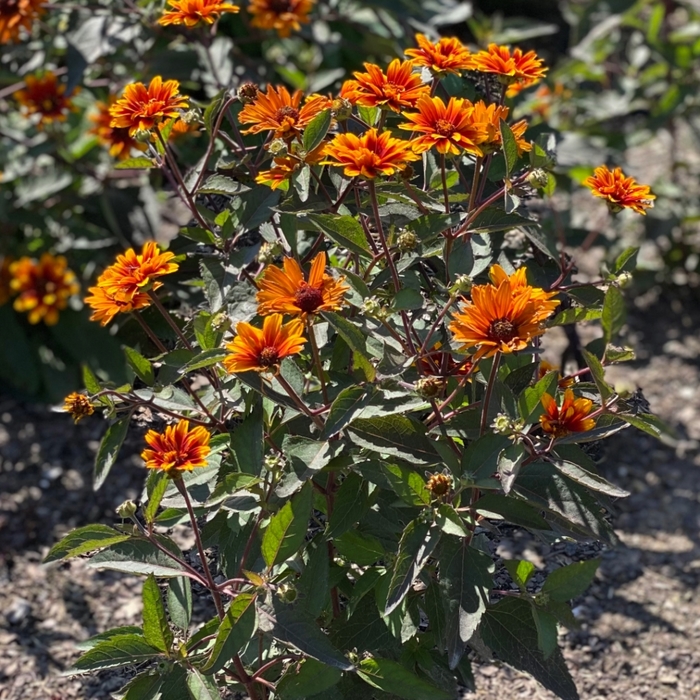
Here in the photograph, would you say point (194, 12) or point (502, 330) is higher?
point (194, 12)

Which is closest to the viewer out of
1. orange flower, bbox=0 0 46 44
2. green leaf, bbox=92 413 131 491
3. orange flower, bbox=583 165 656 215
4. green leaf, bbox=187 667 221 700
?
green leaf, bbox=187 667 221 700

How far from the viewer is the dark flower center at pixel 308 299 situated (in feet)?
3.87

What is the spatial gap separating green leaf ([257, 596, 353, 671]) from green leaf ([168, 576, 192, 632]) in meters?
0.17

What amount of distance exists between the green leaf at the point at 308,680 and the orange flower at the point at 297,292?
0.49 metres

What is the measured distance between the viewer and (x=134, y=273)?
1.34 meters

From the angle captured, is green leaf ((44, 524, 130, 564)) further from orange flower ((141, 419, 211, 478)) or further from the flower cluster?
the flower cluster

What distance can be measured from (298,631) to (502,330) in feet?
1.56

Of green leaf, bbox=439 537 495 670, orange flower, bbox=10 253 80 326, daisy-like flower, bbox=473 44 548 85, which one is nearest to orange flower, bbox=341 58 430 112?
daisy-like flower, bbox=473 44 548 85

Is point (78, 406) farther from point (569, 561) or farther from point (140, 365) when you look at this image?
point (569, 561)

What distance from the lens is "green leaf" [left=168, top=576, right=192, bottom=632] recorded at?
1.37 metres

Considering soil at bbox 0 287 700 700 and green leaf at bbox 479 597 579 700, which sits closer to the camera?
green leaf at bbox 479 597 579 700

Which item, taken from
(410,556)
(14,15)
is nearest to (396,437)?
(410,556)

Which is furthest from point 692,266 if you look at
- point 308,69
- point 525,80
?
point 525,80

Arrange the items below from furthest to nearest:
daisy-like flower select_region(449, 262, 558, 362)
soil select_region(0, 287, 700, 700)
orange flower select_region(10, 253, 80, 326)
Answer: orange flower select_region(10, 253, 80, 326) → soil select_region(0, 287, 700, 700) → daisy-like flower select_region(449, 262, 558, 362)
